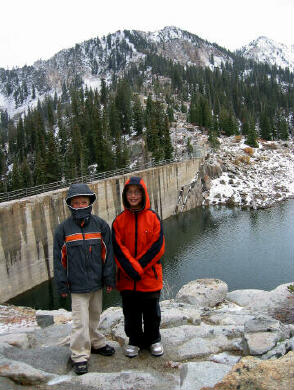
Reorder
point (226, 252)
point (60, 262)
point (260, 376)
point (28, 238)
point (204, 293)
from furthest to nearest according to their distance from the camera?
1. point (226, 252)
2. point (28, 238)
3. point (204, 293)
4. point (60, 262)
5. point (260, 376)

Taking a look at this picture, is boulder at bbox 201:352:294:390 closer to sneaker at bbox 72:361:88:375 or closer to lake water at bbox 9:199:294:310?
sneaker at bbox 72:361:88:375

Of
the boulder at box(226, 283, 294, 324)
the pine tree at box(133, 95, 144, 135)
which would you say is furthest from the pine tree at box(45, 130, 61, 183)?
the boulder at box(226, 283, 294, 324)

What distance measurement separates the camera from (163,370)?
16.8ft

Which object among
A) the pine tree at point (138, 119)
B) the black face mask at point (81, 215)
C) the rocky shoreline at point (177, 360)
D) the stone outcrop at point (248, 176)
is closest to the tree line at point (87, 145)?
the pine tree at point (138, 119)

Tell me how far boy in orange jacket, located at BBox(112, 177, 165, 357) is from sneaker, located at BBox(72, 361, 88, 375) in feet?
2.37

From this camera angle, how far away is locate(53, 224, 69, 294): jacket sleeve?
5203mm

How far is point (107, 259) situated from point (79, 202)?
0.99 m

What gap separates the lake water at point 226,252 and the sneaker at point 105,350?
1344 centimetres

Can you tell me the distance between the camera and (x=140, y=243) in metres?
5.44

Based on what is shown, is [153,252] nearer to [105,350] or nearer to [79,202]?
[79,202]

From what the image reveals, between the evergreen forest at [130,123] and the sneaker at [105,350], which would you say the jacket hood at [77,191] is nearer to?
the sneaker at [105,350]

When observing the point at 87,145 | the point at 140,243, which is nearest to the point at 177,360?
the point at 140,243

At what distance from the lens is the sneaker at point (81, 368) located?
5.02 metres

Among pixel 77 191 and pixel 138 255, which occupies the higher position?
pixel 77 191
